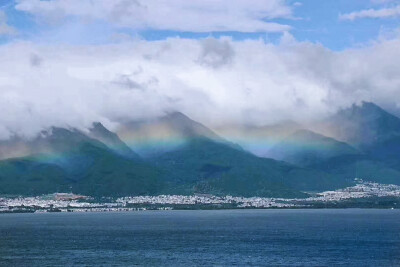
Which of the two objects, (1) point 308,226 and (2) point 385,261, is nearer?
(2) point 385,261

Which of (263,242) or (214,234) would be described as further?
(214,234)

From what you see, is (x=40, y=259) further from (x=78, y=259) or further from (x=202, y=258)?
(x=202, y=258)

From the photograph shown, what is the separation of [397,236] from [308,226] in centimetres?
4151

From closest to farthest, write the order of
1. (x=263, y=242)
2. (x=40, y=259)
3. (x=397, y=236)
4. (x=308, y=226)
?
1. (x=40, y=259)
2. (x=263, y=242)
3. (x=397, y=236)
4. (x=308, y=226)

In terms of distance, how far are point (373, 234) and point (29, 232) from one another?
274ft

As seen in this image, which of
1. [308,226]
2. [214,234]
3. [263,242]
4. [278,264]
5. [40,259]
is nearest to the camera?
[278,264]

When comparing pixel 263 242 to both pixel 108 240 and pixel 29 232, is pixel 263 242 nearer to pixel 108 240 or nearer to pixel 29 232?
pixel 108 240

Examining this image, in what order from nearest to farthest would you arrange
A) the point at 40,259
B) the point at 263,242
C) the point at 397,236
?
the point at 40,259 → the point at 263,242 → the point at 397,236

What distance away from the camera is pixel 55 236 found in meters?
164

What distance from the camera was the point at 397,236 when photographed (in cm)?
15662

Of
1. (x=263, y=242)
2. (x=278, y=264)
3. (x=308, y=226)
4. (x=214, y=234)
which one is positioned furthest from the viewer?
(x=308, y=226)

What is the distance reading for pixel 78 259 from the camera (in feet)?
384


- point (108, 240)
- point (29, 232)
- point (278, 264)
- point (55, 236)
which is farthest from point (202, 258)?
point (29, 232)

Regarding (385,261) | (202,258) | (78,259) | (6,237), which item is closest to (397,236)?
(385,261)
